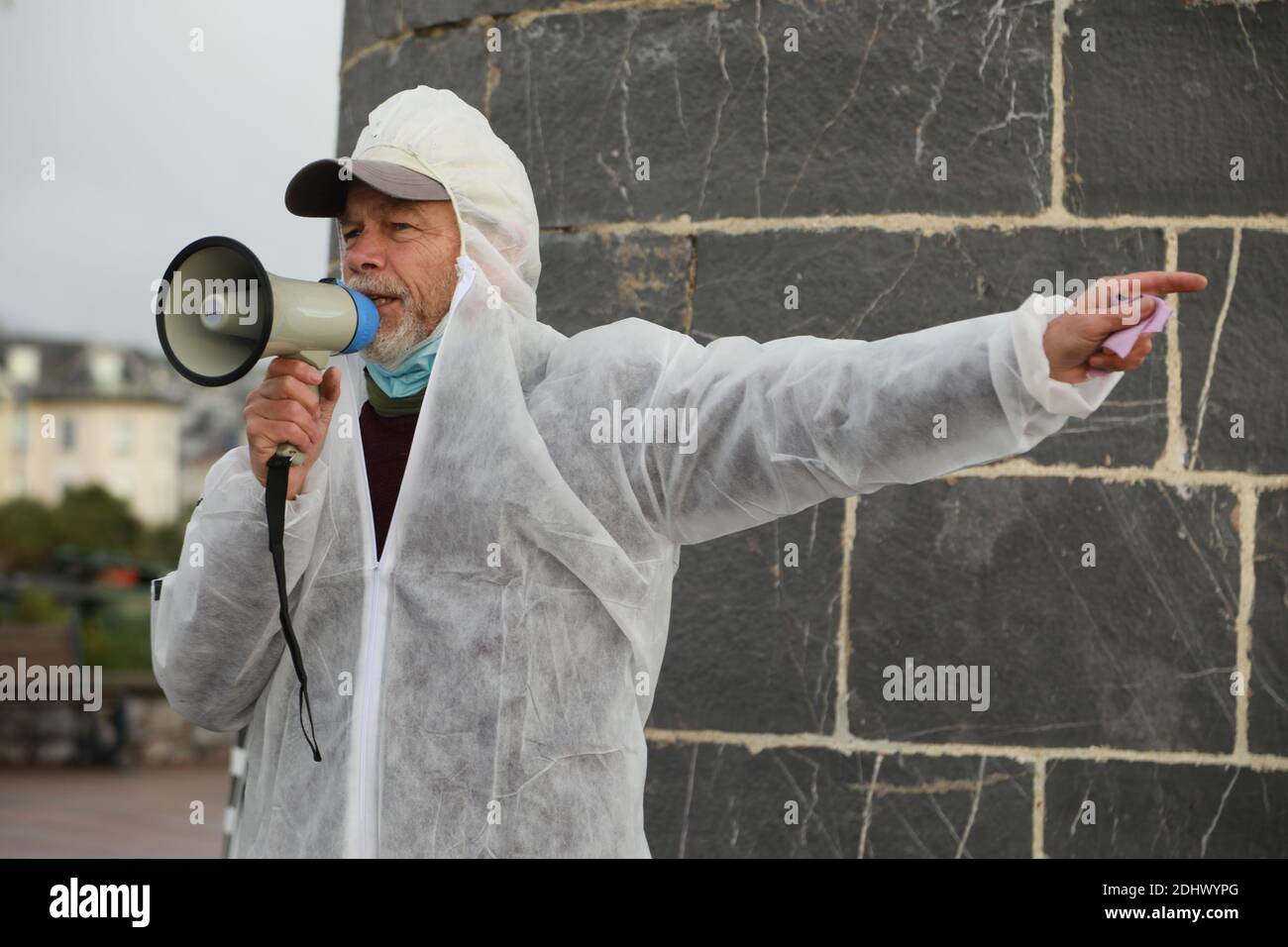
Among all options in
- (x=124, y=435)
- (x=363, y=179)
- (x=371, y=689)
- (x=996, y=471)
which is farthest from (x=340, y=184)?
(x=124, y=435)

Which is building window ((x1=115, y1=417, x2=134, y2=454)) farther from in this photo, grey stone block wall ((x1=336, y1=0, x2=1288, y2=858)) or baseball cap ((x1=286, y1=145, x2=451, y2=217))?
baseball cap ((x1=286, y1=145, x2=451, y2=217))

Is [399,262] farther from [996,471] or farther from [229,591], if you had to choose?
[996,471]

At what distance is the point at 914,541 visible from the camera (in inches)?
153

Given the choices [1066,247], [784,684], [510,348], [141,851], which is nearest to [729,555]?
[784,684]

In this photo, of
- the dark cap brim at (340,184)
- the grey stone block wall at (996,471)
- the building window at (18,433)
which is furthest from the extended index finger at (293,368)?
the building window at (18,433)

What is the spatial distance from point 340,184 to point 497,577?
81cm

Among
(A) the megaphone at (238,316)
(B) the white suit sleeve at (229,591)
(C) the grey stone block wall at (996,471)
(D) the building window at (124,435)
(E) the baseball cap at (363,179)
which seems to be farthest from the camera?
(D) the building window at (124,435)

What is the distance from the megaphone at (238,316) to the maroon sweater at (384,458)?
0.18 m

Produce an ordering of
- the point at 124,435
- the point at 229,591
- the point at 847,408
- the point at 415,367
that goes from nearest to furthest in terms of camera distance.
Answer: the point at 847,408 → the point at 229,591 → the point at 415,367 → the point at 124,435

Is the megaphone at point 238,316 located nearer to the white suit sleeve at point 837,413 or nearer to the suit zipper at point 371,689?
the suit zipper at point 371,689

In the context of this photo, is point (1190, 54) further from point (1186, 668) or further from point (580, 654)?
point (580, 654)

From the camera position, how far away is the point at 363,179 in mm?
2619

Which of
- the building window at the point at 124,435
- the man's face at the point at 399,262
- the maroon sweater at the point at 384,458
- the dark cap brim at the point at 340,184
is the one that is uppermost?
the building window at the point at 124,435

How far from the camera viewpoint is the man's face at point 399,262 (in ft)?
8.61
